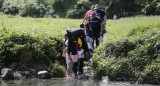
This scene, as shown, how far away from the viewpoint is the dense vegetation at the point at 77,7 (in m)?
43.7

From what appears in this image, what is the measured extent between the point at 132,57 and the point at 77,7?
37472 millimetres

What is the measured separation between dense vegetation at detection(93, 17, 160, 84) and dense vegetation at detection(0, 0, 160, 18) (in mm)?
30453

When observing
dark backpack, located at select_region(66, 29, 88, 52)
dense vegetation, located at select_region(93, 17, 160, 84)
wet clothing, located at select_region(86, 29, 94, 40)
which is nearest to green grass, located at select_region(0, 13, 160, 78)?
dense vegetation, located at select_region(93, 17, 160, 84)

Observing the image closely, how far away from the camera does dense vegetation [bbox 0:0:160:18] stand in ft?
143

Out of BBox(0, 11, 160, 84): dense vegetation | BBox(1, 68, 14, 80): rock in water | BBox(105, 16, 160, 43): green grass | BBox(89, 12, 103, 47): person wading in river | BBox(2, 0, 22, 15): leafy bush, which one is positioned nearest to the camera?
BBox(0, 11, 160, 84): dense vegetation

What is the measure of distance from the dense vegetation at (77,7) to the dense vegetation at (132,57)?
3045 cm

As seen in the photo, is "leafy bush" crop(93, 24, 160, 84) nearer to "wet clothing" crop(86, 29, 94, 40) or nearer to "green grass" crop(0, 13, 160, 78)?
"green grass" crop(0, 13, 160, 78)

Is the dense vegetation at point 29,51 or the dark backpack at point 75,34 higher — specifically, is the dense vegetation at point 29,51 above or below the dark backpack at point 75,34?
below

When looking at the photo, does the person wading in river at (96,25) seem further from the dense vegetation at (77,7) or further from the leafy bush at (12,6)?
the leafy bush at (12,6)

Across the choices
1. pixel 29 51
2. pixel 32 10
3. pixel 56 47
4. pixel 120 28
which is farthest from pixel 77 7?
pixel 29 51

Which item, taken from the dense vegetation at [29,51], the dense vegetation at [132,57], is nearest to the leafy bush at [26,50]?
the dense vegetation at [29,51]

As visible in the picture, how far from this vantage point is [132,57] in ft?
35.7

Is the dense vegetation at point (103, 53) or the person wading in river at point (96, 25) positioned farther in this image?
the person wading in river at point (96, 25)

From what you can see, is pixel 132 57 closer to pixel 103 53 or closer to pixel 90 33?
pixel 103 53
